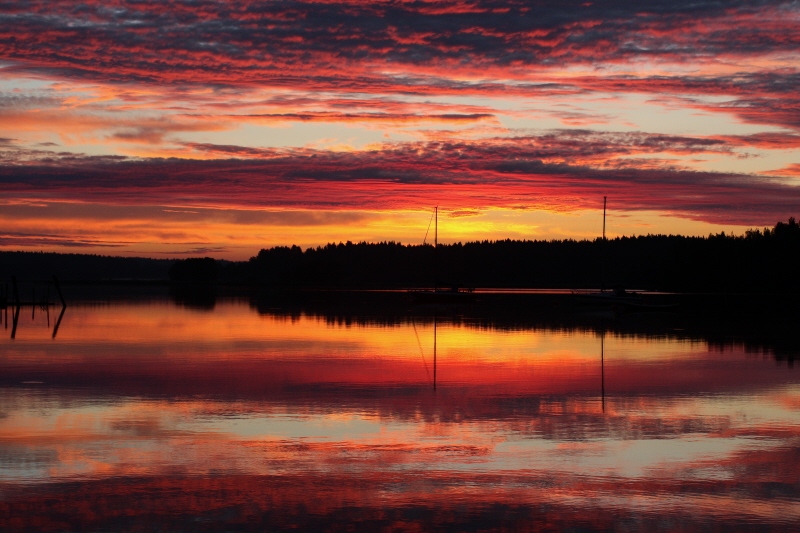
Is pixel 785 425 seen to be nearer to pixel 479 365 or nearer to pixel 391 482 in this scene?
pixel 391 482

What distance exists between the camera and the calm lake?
10.3 meters

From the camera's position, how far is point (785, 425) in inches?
635

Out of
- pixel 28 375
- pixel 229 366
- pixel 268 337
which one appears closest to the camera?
pixel 28 375

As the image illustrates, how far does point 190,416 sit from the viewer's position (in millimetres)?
16844

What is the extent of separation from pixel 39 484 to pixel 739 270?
497 feet

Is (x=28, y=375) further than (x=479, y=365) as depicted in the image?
No

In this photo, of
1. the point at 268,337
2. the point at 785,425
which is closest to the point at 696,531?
the point at 785,425

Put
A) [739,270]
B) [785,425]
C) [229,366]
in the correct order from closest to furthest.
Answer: [785,425] < [229,366] < [739,270]

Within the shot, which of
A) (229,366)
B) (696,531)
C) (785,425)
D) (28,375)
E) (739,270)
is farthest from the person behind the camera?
(739,270)

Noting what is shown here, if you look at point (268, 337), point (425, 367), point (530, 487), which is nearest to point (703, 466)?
point (530, 487)

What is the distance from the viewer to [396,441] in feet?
47.7

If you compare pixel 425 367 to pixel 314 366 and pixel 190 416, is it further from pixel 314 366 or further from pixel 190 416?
pixel 190 416

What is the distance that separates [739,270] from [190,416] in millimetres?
146283

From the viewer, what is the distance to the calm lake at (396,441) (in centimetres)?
1034
